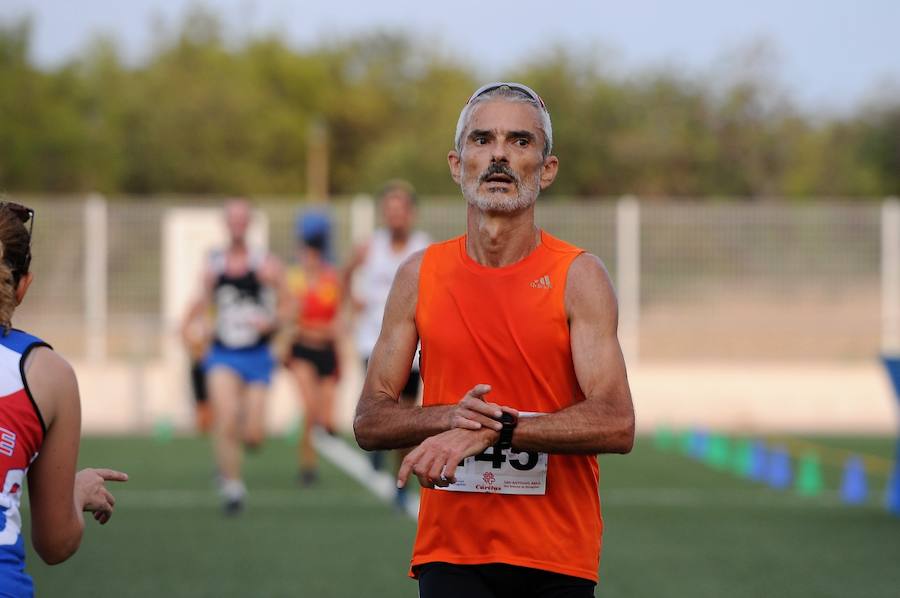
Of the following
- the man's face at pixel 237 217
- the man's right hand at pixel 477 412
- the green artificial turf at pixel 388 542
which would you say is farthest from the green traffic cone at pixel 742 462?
the man's right hand at pixel 477 412

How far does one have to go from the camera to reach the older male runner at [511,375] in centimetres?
419

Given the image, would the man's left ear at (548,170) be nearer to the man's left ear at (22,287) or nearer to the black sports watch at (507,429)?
the black sports watch at (507,429)

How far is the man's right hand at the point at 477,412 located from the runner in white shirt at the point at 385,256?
750cm

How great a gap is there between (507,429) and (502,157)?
2.34 feet

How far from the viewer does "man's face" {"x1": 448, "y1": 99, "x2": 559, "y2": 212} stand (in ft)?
13.9

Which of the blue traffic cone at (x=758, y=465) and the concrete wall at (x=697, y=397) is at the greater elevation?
the concrete wall at (x=697, y=397)

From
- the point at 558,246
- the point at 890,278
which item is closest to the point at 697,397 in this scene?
the point at 890,278

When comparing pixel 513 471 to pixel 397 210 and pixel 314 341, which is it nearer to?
pixel 397 210

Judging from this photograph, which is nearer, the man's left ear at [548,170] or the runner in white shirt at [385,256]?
the man's left ear at [548,170]

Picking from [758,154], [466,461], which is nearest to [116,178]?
[758,154]

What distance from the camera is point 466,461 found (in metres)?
4.26

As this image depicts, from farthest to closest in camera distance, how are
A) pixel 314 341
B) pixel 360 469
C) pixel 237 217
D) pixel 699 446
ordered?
1. pixel 699 446
2. pixel 360 469
3. pixel 314 341
4. pixel 237 217

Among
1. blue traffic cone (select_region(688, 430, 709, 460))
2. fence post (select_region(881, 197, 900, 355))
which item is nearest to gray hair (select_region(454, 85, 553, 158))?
blue traffic cone (select_region(688, 430, 709, 460))

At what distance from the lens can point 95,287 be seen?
21875mm
